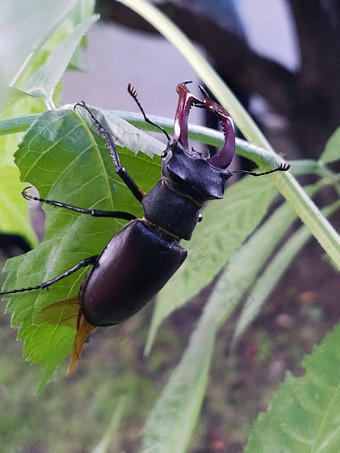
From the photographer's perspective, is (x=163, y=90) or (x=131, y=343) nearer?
(x=131, y=343)

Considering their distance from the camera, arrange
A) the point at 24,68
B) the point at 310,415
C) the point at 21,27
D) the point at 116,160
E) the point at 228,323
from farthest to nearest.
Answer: the point at 228,323 < the point at 24,68 < the point at 116,160 < the point at 310,415 < the point at 21,27

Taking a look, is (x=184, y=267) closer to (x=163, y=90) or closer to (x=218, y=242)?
(x=218, y=242)

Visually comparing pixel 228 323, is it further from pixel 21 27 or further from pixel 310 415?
pixel 21 27

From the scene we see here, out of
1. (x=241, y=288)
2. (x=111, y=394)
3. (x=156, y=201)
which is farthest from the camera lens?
(x=111, y=394)

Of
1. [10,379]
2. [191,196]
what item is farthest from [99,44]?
[191,196]

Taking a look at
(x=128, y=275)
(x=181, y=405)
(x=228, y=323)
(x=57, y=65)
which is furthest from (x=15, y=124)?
(x=228, y=323)

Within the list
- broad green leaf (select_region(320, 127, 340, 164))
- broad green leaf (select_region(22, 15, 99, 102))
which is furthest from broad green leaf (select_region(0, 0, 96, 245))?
broad green leaf (select_region(320, 127, 340, 164))

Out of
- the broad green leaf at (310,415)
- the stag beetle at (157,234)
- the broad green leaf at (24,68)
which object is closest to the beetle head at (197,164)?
the stag beetle at (157,234)
